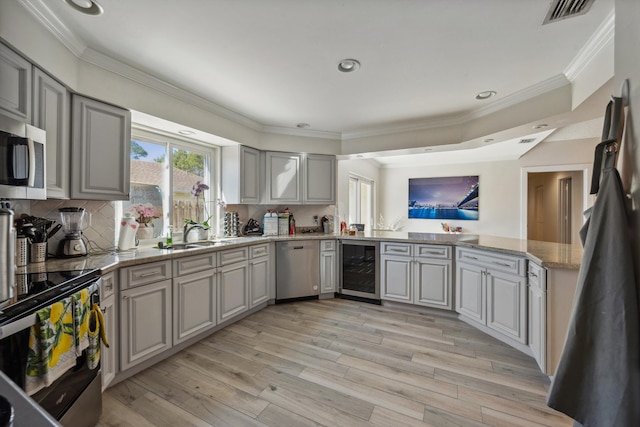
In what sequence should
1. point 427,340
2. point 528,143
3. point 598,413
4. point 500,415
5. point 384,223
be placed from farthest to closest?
point 384,223 < point 528,143 < point 427,340 < point 500,415 < point 598,413

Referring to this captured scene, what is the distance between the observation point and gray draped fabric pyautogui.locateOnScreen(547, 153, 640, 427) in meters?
0.82

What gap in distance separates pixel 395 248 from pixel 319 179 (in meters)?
1.49

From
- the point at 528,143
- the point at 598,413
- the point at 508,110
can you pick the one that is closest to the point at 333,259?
the point at 508,110

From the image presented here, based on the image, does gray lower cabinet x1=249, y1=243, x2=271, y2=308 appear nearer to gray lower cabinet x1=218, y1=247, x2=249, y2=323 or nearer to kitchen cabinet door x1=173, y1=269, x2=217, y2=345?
gray lower cabinet x1=218, y1=247, x2=249, y2=323

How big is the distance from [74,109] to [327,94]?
6.71 feet

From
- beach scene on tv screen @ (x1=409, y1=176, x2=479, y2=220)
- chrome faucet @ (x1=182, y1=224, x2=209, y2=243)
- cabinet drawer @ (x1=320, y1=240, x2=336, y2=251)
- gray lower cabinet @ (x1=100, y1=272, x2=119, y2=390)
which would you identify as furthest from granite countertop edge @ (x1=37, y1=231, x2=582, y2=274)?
beach scene on tv screen @ (x1=409, y1=176, x2=479, y2=220)

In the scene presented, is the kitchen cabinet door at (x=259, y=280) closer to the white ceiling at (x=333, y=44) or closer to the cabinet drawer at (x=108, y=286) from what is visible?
the cabinet drawer at (x=108, y=286)

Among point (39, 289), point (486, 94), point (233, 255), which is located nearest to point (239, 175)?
point (233, 255)

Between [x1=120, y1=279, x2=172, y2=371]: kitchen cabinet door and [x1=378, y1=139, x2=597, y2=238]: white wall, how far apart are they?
215 inches

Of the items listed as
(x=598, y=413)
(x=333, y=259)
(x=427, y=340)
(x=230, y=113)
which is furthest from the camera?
(x=333, y=259)

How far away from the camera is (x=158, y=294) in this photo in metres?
2.07

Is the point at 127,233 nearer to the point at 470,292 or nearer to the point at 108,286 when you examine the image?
the point at 108,286

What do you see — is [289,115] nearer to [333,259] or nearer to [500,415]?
[333,259]

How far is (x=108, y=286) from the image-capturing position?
172cm
